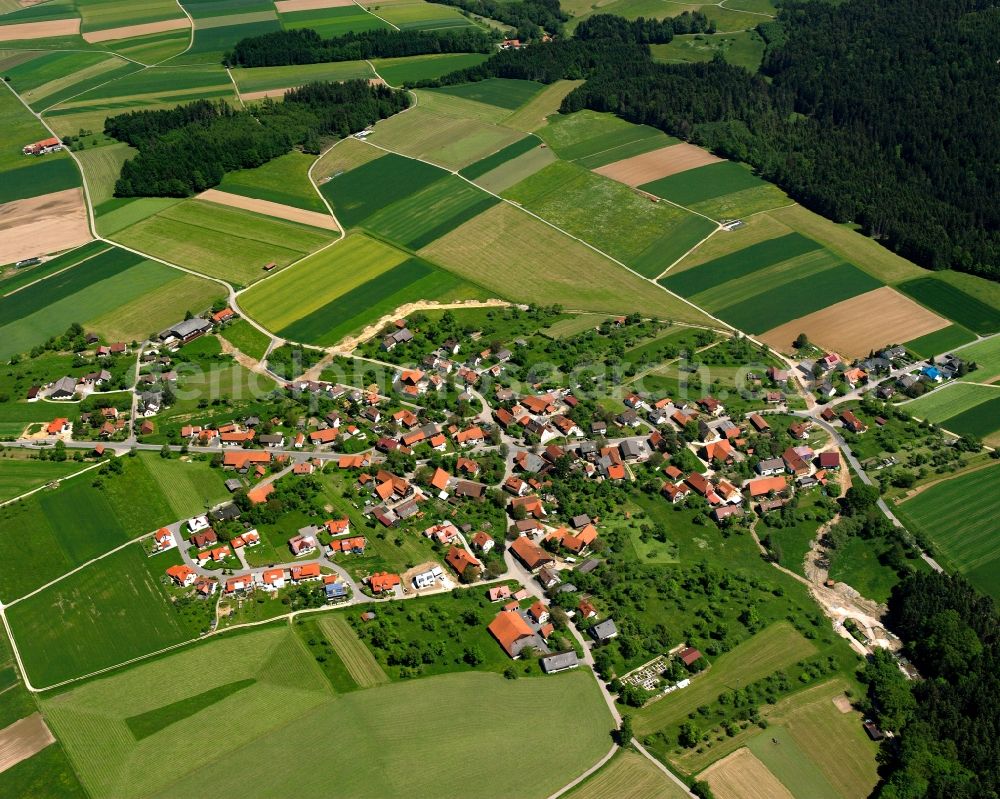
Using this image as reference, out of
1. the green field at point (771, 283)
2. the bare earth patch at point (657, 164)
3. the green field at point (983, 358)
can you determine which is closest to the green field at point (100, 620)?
the green field at point (771, 283)

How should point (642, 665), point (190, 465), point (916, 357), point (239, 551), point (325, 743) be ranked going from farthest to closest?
point (916, 357) < point (190, 465) < point (239, 551) < point (642, 665) < point (325, 743)

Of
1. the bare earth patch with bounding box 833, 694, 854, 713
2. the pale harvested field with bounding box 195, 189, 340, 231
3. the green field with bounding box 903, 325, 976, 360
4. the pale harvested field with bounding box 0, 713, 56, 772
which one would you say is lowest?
the bare earth patch with bounding box 833, 694, 854, 713

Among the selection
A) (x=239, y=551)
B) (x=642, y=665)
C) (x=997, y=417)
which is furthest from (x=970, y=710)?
(x=239, y=551)

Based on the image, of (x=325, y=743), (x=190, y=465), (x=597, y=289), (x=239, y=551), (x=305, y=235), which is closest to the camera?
(x=325, y=743)

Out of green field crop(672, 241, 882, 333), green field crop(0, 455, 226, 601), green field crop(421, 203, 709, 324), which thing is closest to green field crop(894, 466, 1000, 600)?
green field crop(672, 241, 882, 333)

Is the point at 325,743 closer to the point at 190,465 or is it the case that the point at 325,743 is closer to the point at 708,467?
the point at 190,465

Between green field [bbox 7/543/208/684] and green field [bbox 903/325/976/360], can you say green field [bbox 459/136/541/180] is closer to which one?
green field [bbox 903/325/976/360]

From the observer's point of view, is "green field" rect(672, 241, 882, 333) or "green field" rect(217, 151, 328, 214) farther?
"green field" rect(217, 151, 328, 214)
